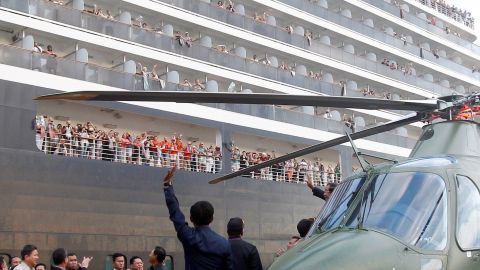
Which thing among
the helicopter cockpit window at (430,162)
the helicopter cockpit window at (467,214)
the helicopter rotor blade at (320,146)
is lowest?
the helicopter cockpit window at (467,214)

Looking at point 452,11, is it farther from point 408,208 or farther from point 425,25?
point 408,208

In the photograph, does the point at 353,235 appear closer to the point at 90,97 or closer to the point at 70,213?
the point at 90,97

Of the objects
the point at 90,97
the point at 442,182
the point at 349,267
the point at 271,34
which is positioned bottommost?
the point at 349,267

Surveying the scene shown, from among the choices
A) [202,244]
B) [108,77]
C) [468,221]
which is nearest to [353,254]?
[202,244]

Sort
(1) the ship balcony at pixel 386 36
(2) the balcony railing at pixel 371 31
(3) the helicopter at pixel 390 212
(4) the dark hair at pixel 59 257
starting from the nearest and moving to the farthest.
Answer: (3) the helicopter at pixel 390 212
(4) the dark hair at pixel 59 257
(2) the balcony railing at pixel 371 31
(1) the ship balcony at pixel 386 36

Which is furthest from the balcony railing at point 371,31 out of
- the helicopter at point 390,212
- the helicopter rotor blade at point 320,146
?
the helicopter at point 390,212

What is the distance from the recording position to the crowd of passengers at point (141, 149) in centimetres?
1360

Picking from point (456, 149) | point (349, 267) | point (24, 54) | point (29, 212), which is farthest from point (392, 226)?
point (24, 54)

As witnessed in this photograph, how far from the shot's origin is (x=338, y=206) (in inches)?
228

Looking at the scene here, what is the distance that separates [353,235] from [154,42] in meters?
13.0

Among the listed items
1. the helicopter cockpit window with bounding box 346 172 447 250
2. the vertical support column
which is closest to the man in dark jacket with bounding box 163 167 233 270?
the helicopter cockpit window with bounding box 346 172 447 250

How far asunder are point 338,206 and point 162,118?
35.7 ft

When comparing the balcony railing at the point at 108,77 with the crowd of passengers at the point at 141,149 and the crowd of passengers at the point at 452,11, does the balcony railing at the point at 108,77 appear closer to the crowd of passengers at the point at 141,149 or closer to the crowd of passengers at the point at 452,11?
the crowd of passengers at the point at 141,149

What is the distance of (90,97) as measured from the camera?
4805 mm
